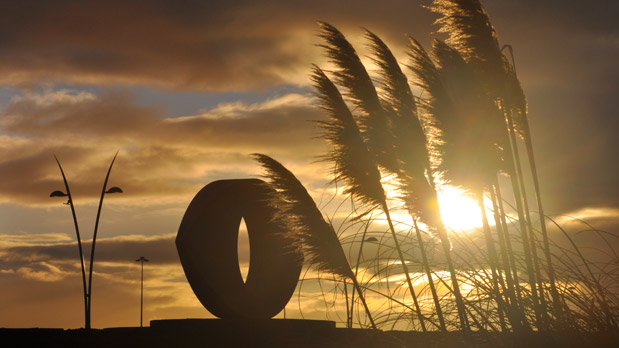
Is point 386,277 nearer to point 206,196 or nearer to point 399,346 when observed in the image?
point 399,346

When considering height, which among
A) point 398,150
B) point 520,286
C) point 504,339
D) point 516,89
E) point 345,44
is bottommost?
point 504,339

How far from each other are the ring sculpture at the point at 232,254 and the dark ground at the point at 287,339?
12.5 ft

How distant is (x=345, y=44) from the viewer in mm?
6449

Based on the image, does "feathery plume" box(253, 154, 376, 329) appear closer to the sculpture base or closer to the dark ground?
the dark ground

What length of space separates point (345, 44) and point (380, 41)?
0.35 m

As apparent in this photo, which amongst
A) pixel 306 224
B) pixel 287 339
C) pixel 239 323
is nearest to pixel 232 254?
pixel 239 323

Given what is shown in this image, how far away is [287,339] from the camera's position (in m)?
5.18

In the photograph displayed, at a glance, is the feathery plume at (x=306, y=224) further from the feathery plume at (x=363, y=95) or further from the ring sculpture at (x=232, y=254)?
the ring sculpture at (x=232, y=254)

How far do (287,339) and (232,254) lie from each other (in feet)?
17.2

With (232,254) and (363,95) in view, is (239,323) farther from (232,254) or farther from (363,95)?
(232,254)

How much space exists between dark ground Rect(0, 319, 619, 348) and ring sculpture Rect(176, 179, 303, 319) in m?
3.81

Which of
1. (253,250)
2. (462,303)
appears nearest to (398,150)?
(462,303)

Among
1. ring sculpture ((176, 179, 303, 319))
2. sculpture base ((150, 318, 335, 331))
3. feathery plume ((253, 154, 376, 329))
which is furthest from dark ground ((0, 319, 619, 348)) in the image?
ring sculpture ((176, 179, 303, 319))

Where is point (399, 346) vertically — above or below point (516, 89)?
below
